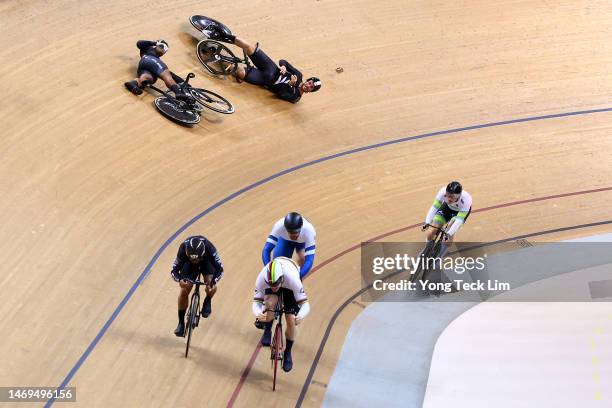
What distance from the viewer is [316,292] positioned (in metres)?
6.86

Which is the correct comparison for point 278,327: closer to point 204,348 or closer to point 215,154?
point 204,348

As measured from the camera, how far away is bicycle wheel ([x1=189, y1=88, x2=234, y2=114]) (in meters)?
8.20

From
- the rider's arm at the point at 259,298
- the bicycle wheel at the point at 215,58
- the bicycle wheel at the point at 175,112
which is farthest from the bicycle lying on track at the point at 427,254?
the bicycle wheel at the point at 215,58

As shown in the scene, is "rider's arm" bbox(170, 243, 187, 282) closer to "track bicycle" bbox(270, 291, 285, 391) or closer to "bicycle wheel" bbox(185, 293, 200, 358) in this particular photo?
"bicycle wheel" bbox(185, 293, 200, 358)

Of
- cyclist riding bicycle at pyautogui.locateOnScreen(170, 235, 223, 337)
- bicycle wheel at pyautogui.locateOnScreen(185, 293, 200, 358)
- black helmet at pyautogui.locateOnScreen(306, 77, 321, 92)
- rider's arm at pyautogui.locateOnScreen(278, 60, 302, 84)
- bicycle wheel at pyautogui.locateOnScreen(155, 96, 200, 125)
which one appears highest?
rider's arm at pyautogui.locateOnScreen(278, 60, 302, 84)

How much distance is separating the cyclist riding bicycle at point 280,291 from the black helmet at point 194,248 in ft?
1.33

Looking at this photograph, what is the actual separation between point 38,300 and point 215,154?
2428mm

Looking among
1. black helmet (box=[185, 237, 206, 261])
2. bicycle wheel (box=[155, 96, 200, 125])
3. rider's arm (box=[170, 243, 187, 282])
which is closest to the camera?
black helmet (box=[185, 237, 206, 261])

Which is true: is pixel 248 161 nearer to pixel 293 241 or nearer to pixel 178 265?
pixel 293 241

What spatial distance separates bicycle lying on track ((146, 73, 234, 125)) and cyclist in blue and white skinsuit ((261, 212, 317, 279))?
2571mm

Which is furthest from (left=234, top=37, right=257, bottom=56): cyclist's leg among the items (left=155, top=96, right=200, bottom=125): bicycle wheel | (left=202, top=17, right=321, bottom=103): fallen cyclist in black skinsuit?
(left=155, top=96, right=200, bottom=125): bicycle wheel

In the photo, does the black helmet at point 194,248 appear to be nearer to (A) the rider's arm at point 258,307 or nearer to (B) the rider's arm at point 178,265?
(B) the rider's arm at point 178,265

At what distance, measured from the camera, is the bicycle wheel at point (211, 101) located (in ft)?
26.9

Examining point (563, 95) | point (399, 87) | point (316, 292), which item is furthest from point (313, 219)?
point (563, 95)
